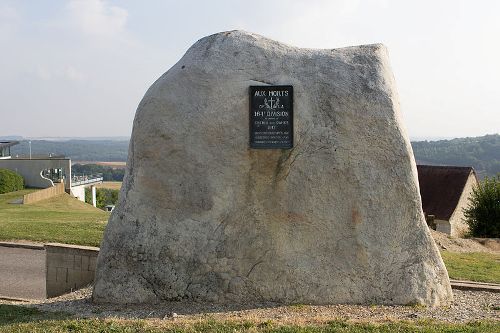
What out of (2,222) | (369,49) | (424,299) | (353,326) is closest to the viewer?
(353,326)

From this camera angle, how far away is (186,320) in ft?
29.6

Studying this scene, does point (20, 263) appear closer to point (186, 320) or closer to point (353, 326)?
point (186, 320)

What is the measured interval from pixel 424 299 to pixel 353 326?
2.35m

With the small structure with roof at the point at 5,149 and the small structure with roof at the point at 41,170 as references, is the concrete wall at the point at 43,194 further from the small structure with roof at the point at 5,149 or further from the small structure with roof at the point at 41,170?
the small structure with roof at the point at 5,149

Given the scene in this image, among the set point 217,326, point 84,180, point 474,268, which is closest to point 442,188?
point 474,268

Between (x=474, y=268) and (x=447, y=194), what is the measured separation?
22.2 meters

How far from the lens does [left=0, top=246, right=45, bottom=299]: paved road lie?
14.4m

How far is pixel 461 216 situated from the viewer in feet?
124

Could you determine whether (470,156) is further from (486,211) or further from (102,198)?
(486,211)

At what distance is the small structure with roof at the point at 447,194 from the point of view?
36875mm

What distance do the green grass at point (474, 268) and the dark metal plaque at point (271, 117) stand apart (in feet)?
24.3

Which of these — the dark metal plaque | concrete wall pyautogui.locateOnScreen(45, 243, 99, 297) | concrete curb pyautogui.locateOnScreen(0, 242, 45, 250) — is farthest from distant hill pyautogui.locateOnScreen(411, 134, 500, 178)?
the dark metal plaque

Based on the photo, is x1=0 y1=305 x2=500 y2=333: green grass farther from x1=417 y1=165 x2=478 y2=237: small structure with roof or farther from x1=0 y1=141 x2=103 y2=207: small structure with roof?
x1=0 y1=141 x2=103 y2=207: small structure with roof

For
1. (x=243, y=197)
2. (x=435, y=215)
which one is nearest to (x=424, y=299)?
(x=243, y=197)
